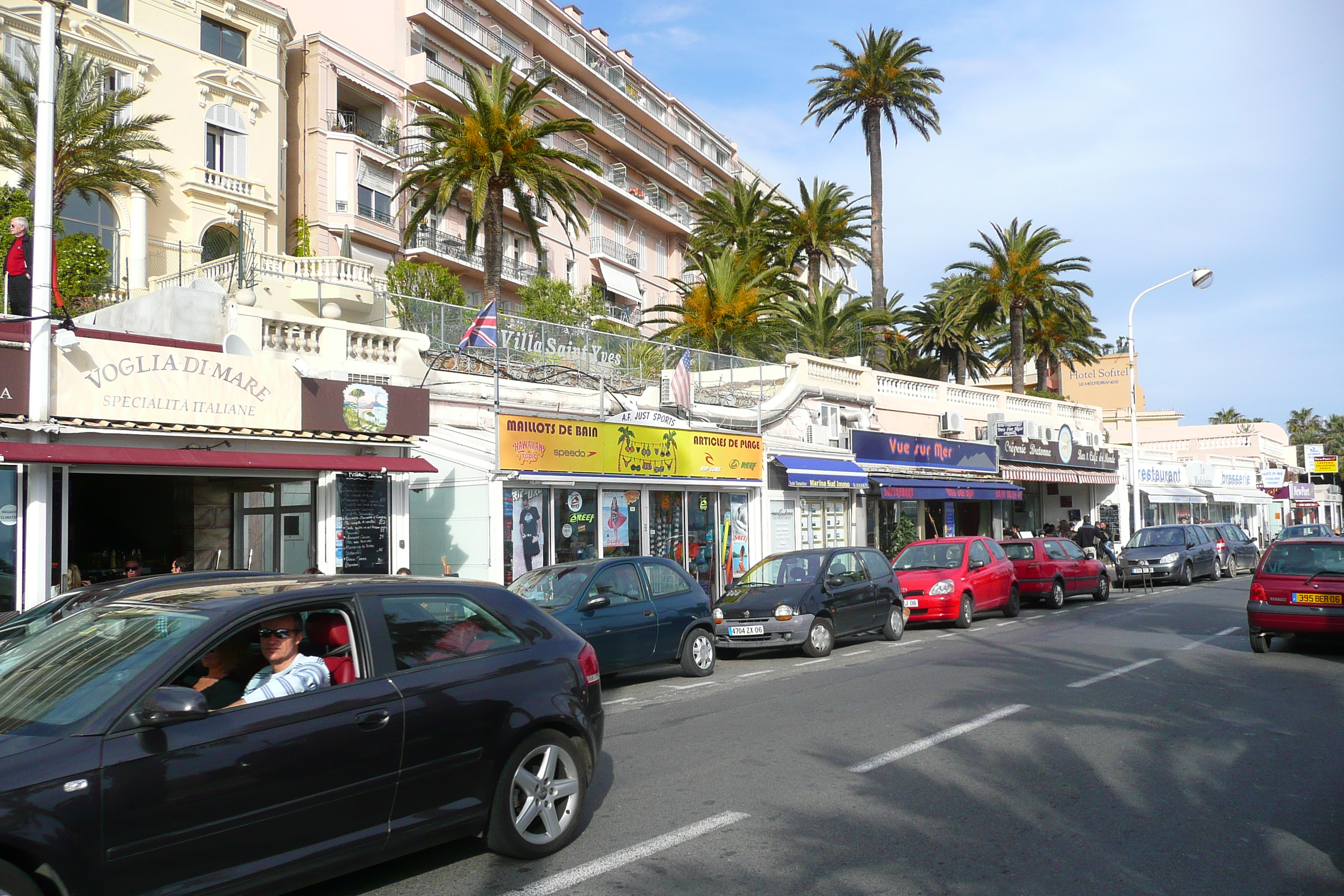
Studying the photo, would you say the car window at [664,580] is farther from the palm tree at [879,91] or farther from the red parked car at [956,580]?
the palm tree at [879,91]

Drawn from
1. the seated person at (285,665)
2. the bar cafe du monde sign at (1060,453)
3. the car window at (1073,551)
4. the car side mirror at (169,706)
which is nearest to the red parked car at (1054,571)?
the car window at (1073,551)

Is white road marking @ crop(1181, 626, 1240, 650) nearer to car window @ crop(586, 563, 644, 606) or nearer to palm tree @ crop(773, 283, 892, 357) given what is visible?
car window @ crop(586, 563, 644, 606)

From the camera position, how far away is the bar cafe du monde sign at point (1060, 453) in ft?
114

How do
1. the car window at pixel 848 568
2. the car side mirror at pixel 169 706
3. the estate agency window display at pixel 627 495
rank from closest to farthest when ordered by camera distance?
the car side mirror at pixel 169 706
the car window at pixel 848 568
the estate agency window display at pixel 627 495

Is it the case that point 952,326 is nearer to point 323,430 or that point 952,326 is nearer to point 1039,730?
point 323,430

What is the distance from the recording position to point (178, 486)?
52.6 ft

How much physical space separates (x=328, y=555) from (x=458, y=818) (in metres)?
9.99

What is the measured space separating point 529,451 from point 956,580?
7.62 metres

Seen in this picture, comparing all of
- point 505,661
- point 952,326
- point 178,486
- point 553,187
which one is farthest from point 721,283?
point 505,661

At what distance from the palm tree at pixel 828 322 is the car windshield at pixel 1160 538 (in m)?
9.82

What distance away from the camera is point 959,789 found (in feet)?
22.2

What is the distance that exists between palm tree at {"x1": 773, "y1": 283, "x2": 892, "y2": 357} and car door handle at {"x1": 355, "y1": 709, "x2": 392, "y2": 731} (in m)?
29.1

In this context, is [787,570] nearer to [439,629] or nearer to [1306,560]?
[1306,560]

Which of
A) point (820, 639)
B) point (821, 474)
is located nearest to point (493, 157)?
point (821, 474)
